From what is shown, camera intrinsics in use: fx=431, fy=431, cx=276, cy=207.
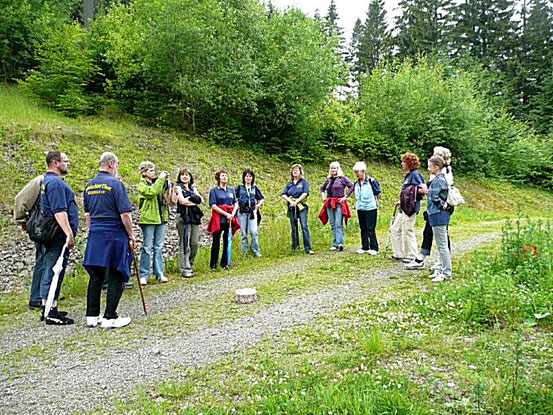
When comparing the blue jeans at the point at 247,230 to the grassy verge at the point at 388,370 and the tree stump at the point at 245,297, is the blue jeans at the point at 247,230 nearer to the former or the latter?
the tree stump at the point at 245,297

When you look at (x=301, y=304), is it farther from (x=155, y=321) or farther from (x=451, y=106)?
(x=451, y=106)

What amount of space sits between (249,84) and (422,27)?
31.1 meters

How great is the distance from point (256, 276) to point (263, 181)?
9.48 metres

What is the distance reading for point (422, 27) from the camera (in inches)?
1656

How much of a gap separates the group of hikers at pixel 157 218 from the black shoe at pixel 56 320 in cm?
1

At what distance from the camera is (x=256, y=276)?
26.1 feet

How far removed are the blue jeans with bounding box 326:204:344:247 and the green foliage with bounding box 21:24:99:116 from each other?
1134 centimetres

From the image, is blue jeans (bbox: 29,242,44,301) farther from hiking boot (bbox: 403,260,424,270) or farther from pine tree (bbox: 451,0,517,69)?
pine tree (bbox: 451,0,517,69)

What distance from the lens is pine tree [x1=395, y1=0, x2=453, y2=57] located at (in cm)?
4144

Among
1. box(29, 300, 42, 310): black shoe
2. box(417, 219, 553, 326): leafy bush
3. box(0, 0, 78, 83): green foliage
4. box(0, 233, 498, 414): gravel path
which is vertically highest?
box(0, 0, 78, 83): green foliage

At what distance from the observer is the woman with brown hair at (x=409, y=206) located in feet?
26.0

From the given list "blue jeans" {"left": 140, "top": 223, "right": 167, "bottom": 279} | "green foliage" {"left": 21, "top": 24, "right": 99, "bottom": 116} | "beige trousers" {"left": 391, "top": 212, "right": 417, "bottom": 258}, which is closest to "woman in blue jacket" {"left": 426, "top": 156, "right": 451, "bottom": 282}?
"beige trousers" {"left": 391, "top": 212, "right": 417, "bottom": 258}

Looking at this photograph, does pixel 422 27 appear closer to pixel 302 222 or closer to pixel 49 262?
pixel 302 222

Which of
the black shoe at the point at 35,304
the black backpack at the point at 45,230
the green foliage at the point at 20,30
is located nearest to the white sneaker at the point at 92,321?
the black backpack at the point at 45,230
